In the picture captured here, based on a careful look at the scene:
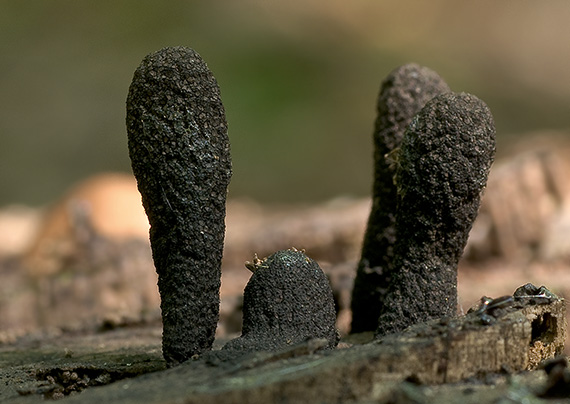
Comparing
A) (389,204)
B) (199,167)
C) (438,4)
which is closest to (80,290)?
(389,204)

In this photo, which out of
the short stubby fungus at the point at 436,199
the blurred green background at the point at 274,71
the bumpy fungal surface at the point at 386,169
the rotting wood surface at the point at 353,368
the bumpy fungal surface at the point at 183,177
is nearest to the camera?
the rotting wood surface at the point at 353,368

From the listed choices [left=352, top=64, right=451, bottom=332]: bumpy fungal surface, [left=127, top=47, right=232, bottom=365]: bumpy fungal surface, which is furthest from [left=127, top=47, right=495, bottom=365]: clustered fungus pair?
[left=352, top=64, right=451, bottom=332]: bumpy fungal surface

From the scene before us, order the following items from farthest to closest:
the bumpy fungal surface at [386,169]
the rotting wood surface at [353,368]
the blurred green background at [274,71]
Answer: the blurred green background at [274,71] → the bumpy fungal surface at [386,169] → the rotting wood surface at [353,368]

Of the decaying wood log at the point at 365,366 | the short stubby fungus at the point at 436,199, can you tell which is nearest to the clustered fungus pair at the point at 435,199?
the short stubby fungus at the point at 436,199

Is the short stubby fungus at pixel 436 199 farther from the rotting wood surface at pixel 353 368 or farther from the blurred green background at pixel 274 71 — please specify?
the blurred green background at pixel 274 71

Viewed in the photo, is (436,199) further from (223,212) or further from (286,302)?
(223,212)

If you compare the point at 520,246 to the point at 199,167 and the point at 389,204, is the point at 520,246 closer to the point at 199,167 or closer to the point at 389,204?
the point at 389,204
